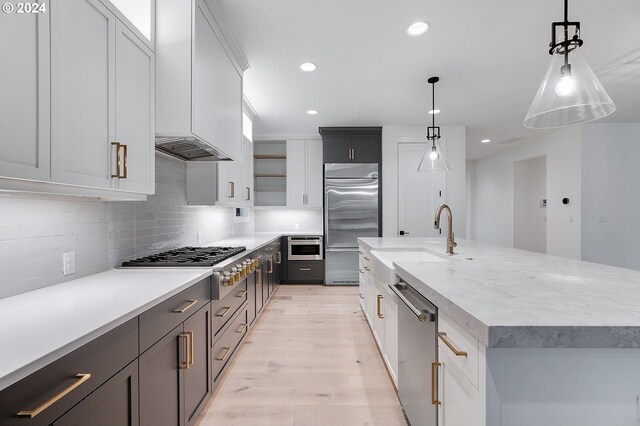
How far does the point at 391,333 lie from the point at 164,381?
4.59ft

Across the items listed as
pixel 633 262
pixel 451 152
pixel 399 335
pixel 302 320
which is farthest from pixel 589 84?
pixel 633 262

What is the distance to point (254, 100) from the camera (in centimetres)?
368

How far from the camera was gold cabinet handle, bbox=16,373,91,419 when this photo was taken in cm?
69

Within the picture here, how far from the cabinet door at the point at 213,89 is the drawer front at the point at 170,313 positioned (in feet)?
3.21

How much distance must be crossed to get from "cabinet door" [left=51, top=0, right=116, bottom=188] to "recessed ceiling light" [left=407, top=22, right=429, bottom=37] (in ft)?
6.43

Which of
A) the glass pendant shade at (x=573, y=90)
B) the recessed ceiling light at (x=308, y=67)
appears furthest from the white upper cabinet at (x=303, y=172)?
the glass pendant shade at (x=573, y=90)

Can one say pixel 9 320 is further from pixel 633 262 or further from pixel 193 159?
pixel 633 262

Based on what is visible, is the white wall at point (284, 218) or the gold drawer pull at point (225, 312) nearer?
the gold drawer pull at point (225, 312)

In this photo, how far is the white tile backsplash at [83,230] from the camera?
124cm

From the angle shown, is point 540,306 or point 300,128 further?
point 300,128

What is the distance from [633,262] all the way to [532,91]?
3.51m

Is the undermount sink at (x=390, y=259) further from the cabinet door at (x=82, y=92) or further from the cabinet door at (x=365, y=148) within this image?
the cabinet door at (x=365, y=148)

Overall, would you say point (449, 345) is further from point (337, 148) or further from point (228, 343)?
point (337, 148)

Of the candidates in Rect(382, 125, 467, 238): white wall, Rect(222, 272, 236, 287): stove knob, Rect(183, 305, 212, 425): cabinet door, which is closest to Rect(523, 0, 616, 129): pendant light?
Rect(222, 272, 236, 287): stove knob
